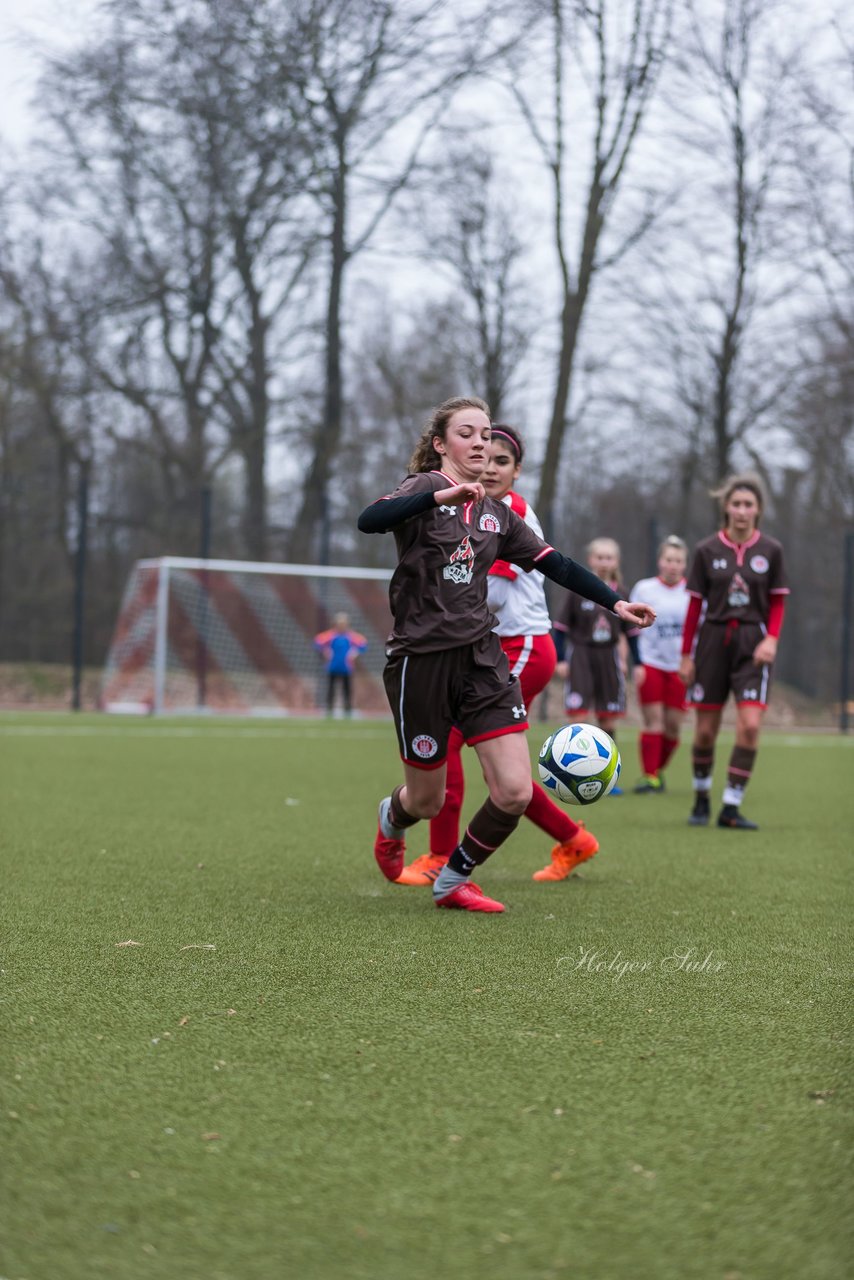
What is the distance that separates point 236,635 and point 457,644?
15644 millimetres

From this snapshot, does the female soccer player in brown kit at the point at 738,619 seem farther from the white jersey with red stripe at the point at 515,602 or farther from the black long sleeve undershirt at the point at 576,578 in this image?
the black long sleeve undershirt at the point at 576,578

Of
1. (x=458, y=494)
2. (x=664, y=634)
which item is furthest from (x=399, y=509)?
(x=664, y=634)

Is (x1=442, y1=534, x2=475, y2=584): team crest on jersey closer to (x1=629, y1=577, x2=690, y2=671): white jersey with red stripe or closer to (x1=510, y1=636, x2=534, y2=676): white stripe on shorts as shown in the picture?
(x1=510, y1=636, x2=534, y2=676): white stripe on shorts

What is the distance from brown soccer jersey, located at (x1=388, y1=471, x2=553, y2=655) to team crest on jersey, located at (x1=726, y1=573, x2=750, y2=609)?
10.9 ft

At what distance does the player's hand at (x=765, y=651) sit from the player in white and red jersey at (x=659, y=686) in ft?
8.11

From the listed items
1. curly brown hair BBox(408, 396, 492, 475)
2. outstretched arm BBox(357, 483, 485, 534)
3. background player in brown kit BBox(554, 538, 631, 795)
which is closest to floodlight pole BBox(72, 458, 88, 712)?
background player in brown kit BBox(554, 538, 631, 795)

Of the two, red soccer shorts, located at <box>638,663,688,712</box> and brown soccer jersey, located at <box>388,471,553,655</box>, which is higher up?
brown soccer jersey, located at <box>388,471,553,655</box>

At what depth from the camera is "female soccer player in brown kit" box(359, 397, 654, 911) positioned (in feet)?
14.9

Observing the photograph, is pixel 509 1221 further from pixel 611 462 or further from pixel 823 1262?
pixel 611 462

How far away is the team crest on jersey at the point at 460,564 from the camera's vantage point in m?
4.56

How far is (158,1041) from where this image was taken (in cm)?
296

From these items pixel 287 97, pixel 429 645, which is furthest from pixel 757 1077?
pixel 287 97

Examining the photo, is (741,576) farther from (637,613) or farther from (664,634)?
(637,613)

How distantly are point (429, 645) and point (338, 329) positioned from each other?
21883mm
